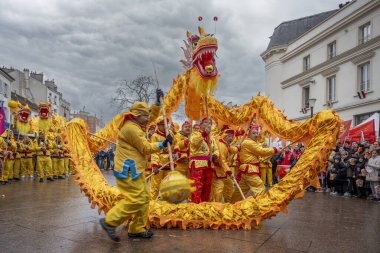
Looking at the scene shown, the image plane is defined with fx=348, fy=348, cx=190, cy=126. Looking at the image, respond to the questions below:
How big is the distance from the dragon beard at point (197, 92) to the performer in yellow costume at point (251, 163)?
97 centimetres

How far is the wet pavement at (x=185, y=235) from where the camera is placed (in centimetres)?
404

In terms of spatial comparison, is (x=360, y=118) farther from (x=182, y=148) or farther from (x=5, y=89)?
(x=5, y=89)

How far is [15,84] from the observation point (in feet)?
122

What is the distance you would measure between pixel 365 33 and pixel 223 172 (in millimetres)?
17277

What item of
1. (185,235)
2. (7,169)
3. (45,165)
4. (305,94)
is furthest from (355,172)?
(305,94)

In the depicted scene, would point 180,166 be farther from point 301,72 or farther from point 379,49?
point 301,72

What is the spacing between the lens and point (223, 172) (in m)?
6.05

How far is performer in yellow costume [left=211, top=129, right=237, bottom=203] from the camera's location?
600 cm

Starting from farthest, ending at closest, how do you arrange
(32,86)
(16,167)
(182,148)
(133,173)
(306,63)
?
(32,86) → (306,63) → (16,167) → (182,148) → (133,173)

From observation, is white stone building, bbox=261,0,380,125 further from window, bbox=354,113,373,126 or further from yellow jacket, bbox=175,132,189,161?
yellow jacket, bbox=175,132,189,161

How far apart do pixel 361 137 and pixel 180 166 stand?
837 cm

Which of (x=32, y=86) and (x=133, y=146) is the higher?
(x=32, y=86)

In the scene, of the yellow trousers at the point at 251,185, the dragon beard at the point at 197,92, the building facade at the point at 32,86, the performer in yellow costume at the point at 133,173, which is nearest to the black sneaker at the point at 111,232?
the performer in yellow costume at the point at 133,173

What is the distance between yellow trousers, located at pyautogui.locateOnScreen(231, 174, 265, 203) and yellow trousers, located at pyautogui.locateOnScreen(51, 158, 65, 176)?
9.61m
